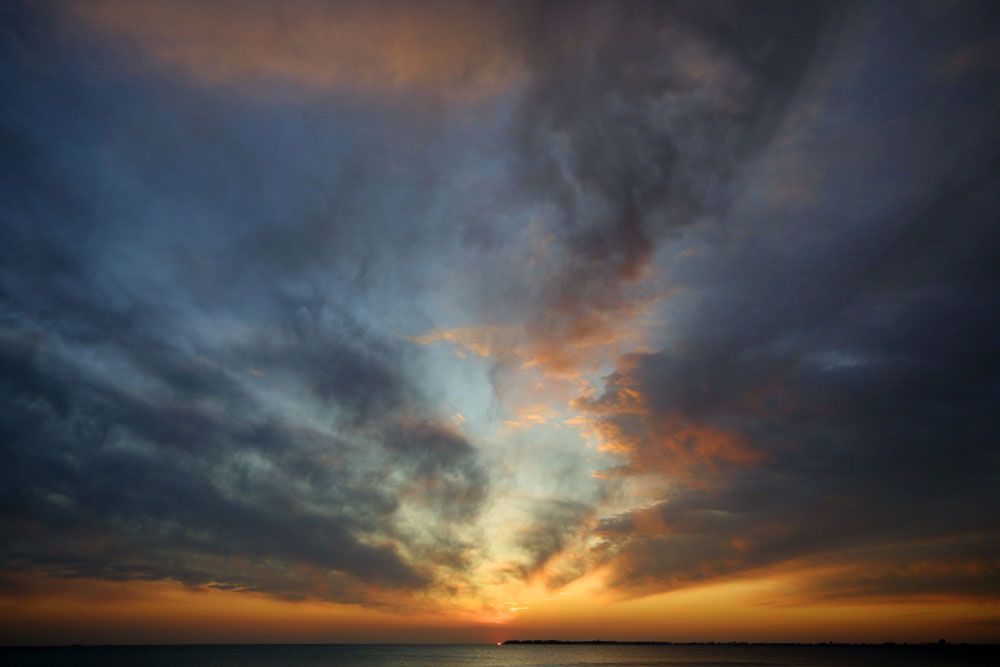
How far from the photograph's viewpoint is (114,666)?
581 feet

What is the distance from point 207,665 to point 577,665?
111 metres

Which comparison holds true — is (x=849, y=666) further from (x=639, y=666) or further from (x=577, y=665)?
(x=577, y=665)

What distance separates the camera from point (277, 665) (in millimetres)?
188375

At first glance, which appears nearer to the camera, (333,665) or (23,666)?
(23,666)

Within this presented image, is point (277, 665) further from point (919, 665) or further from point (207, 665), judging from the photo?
point (919, 665)

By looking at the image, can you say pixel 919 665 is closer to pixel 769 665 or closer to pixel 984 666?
pixel 984 666

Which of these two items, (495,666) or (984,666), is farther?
(495,666)

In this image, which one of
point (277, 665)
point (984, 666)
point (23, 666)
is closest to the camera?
point (984, 666)

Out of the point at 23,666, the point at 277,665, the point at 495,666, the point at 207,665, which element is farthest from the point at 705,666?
the point at 23,666

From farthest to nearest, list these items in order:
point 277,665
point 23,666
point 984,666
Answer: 1. point 277,665
2. point 23,666
3. point 984,666

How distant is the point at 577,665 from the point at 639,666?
19.9 metres

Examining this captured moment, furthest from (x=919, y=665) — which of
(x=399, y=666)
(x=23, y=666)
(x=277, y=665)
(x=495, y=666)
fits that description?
(x=23, y=666)

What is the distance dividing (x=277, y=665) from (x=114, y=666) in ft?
149

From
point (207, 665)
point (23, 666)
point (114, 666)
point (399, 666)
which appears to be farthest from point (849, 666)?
point (23, 666)
